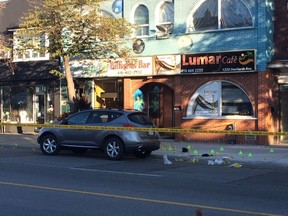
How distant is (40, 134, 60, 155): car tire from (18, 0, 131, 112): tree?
4.38m

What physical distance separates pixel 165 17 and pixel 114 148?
9074mm

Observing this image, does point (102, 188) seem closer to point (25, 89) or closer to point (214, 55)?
point (214, 55)

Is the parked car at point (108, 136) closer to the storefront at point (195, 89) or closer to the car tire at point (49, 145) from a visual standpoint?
the car tire at point (49, 145)

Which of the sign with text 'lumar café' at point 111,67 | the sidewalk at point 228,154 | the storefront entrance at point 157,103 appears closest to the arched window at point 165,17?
the sign with text 'lumar café' at point 111,67

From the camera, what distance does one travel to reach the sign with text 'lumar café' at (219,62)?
20125 millimetres

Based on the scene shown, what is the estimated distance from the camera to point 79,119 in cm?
1684

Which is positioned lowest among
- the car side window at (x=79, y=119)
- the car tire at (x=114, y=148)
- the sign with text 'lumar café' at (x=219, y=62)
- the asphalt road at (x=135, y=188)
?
the asphalt road at (x=135, y=188)

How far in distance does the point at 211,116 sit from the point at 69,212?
1433 centimetres

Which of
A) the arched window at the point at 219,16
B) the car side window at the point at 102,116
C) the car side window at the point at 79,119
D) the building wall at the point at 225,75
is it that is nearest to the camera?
the car side window at the point at 102,116

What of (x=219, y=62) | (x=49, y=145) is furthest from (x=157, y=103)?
(x=49, y=145)

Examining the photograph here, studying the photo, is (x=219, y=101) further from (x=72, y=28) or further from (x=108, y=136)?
(x=72, y=28)

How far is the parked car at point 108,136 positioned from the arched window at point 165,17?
287 inches

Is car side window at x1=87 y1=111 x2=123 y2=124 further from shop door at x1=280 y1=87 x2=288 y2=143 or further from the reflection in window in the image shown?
shop door at x1=280 y1=87 x2=288 y2=143

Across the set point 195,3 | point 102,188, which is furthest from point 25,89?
point 102,188
